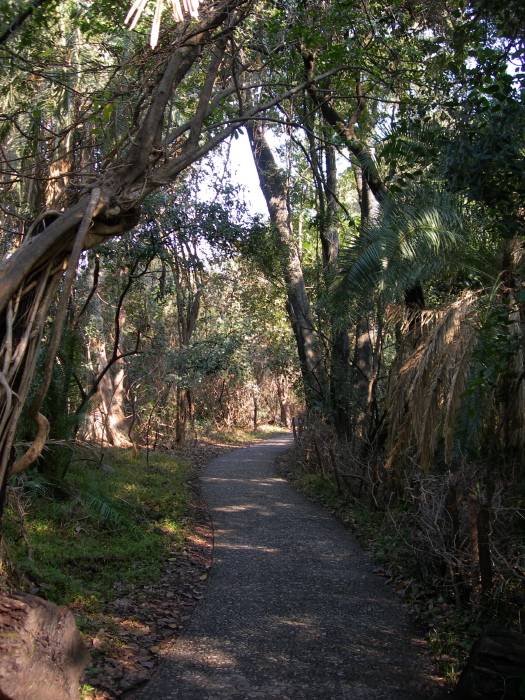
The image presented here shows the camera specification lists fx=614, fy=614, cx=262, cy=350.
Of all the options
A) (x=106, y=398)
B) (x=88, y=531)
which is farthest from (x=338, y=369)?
(x=106, y=398)

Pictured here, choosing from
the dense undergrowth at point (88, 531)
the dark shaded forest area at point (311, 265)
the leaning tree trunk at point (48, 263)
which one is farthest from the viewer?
the dense undergrowth at point (88, 531)

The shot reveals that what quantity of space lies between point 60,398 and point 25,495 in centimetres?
142

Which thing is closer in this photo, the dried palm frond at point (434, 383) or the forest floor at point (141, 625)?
the forest floor at point (141, 625)

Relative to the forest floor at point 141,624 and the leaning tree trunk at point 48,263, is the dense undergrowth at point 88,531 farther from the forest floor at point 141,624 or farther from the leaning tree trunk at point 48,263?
the leaning tree trunk at point 48,263

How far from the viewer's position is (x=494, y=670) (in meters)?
3.55

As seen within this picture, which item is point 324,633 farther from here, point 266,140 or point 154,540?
point 266,140

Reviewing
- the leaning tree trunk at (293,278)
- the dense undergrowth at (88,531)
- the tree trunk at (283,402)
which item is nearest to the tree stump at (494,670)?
the dense undergrowth at (88,531)

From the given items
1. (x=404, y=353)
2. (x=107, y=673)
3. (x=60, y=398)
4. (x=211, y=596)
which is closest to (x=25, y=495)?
(x=60, y=398)

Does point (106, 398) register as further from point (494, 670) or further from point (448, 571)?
point (494, 670)

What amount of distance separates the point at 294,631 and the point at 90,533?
3.32m

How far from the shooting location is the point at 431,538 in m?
5.54

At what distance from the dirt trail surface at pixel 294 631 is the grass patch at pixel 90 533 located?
82cm

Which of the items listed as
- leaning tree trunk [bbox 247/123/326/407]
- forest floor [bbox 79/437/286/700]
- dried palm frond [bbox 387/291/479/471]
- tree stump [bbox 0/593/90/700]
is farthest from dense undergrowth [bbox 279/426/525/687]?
leaning tree trunk [bbox 247/123/326/407]

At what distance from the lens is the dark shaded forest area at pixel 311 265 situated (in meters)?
4.63
